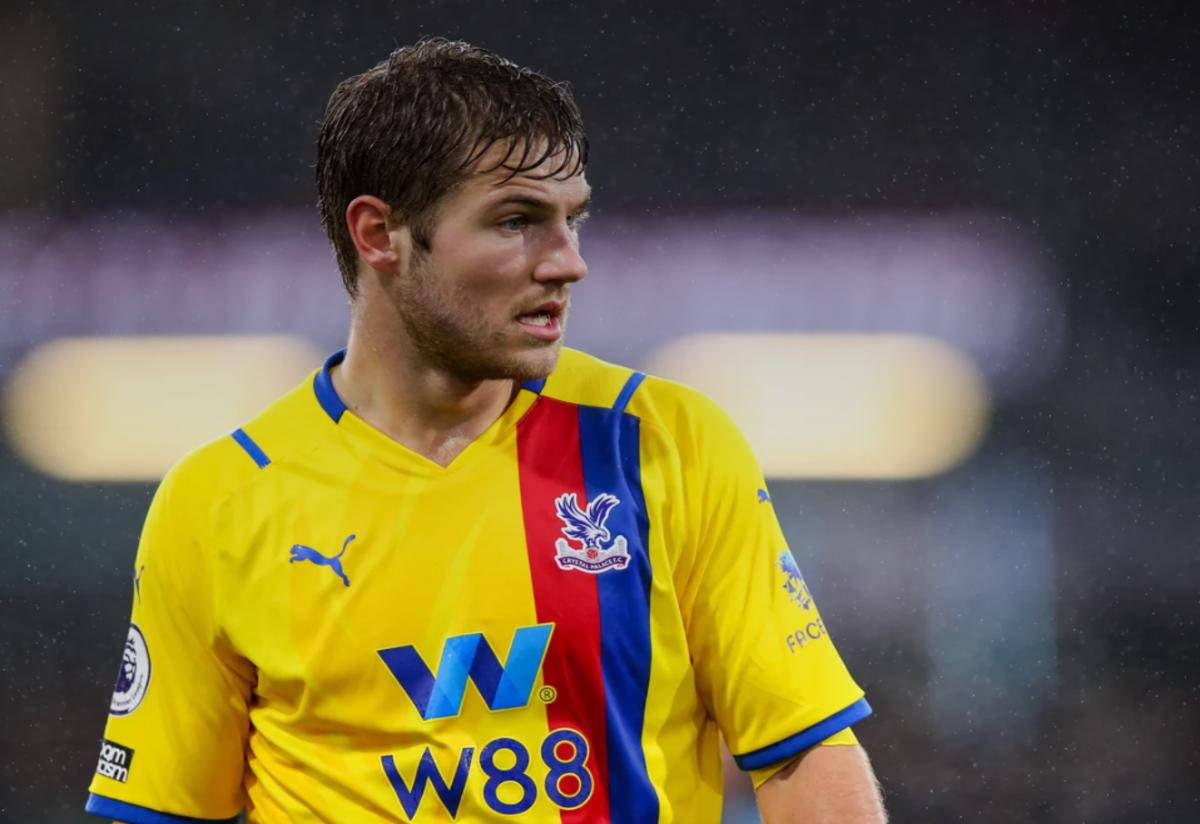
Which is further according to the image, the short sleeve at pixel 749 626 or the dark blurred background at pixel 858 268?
the dark blurred background at pixel 858 268

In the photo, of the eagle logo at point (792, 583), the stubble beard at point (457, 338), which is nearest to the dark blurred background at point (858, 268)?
the eagle logo at point (792, 583)

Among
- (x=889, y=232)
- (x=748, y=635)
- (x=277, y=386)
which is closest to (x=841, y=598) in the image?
(x=889, y=232)

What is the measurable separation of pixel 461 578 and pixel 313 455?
7.4 inches

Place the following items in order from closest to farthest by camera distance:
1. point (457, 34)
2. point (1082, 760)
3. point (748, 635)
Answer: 1. point (748, 635)
2. point (1082, 760)
3. point (457, 34)

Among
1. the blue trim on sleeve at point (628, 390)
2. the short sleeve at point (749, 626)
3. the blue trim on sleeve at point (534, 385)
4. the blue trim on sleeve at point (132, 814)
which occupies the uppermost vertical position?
the blue trim on sleeve at point (628, 390)

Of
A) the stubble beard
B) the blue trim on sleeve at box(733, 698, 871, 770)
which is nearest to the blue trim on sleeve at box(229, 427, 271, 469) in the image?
the stubble beard

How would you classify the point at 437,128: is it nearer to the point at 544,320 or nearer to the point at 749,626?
the point at 544,320

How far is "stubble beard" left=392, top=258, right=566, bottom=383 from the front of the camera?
4.35ft

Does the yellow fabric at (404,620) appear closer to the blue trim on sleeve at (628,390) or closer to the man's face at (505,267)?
the blue trim on sleeve at (628,390)

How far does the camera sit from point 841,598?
274 cm

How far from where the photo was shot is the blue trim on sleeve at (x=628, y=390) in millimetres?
1424

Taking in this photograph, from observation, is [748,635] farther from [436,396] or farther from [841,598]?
[841,598]

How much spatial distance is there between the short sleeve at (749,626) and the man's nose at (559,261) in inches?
7.5

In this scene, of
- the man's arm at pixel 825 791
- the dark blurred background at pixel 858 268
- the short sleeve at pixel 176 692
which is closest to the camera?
the man's arm at pixel 825 791
